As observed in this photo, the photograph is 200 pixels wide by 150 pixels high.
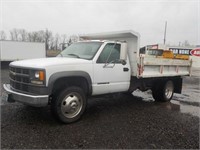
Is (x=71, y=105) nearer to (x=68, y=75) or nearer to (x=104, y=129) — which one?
(x=68, y=75)

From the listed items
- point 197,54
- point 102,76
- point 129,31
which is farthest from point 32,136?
point 197,54

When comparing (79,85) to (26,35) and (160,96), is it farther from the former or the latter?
(26,35)

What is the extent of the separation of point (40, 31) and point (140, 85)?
59.6 meters

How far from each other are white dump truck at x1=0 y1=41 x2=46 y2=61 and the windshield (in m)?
16.2

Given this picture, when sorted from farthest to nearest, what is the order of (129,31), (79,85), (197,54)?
(197,54) < (129,31) < (79,85)

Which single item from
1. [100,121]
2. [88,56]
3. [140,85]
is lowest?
[100,121]

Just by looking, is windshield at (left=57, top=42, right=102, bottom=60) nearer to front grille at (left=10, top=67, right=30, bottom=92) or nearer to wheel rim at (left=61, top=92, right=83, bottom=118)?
wheel rim at (left=61, top=92, right=83, bottom=118)

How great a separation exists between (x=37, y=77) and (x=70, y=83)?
853mm

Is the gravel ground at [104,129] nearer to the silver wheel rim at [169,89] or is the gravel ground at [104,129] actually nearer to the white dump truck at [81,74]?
the white dump truck at [81,74]

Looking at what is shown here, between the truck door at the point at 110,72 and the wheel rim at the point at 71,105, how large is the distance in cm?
52

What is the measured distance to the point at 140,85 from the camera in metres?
5.99


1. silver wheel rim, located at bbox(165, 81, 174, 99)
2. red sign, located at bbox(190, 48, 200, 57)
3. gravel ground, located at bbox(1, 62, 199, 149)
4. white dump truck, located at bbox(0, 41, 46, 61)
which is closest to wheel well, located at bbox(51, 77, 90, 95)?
gravel ground, located at bbox(1, 62, 199, 149)

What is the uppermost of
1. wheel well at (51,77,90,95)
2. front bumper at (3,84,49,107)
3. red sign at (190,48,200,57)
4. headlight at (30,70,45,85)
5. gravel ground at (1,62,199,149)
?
red sign at (190,48,200,57)

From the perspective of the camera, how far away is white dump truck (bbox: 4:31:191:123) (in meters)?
3.80
